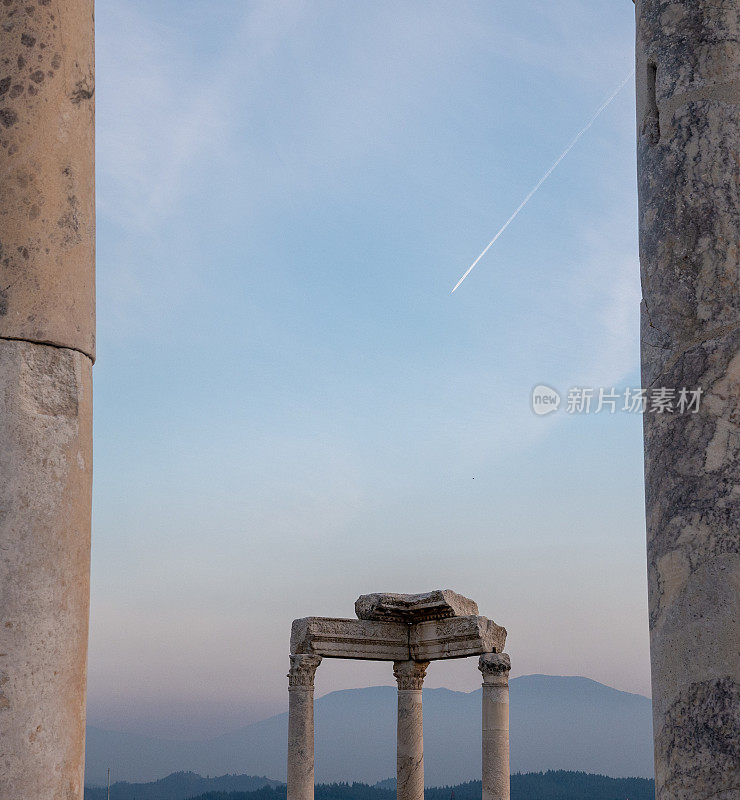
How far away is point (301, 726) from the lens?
25703 millimetres

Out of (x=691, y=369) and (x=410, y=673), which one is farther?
(x=410, y=673)

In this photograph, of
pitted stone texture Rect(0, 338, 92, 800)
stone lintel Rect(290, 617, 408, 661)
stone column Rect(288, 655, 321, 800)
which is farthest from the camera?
stone lintel Rect(290, 617, 408, 661)

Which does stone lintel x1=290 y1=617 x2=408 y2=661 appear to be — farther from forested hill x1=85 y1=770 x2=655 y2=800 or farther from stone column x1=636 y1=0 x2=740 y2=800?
forested hill x1=85 y1=770 x2=655 y2=800

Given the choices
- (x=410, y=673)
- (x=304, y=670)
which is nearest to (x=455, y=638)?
(x=410, y=673)

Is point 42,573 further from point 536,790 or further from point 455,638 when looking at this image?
point 536,790

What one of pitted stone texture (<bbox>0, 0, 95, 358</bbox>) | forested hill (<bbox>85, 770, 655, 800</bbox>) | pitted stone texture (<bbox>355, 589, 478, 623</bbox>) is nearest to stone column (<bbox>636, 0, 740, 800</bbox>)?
pitted stone texture (<bbox>0, 0, 95, 358</bbox>)

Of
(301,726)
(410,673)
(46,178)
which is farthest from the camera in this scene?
(410,673)

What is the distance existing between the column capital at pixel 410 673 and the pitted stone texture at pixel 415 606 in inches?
48.5

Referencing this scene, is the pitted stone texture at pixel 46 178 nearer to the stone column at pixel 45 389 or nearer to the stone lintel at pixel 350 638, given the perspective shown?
the stone column at pixel 45 389

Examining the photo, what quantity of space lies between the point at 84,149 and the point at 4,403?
1763mm

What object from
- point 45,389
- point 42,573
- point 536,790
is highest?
point 45,389

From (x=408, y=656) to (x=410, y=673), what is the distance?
44 cm

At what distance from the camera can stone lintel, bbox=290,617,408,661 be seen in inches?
1027

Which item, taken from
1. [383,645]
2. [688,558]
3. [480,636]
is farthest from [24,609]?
[383,645]
